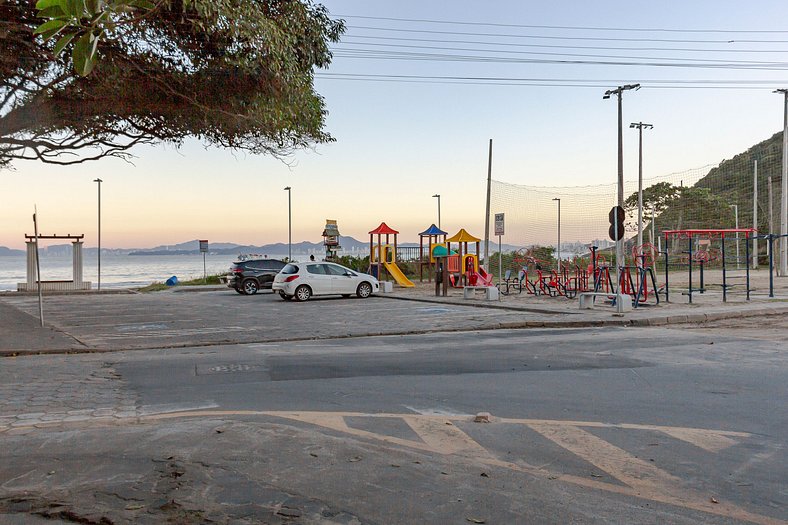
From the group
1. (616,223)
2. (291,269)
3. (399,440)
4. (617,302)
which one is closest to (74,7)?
(399,440)

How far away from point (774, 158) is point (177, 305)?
6656 cm

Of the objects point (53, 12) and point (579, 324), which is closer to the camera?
point (53, 12)

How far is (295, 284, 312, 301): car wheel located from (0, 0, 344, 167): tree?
7505mm

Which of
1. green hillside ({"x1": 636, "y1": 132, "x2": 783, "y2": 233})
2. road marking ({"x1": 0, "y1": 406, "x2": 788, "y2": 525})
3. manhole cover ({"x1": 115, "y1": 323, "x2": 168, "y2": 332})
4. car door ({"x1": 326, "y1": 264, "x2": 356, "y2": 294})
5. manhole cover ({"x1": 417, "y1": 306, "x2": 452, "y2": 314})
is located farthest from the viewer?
green hillside ({"x1": 636, "y1": 132, "x2": 783, "y2": 233})

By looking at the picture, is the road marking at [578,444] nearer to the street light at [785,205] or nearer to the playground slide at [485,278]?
the playground slide at [485,278]

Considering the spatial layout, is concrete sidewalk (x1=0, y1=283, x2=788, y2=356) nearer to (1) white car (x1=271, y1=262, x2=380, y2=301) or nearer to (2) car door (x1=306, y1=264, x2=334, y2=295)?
(1) white car (x1=271, y1=262, x2=380, y2=301)

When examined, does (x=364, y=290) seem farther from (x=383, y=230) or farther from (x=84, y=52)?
(x=84, y=52)

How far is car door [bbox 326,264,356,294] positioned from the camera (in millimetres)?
27125

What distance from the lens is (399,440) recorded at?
5.85 metres

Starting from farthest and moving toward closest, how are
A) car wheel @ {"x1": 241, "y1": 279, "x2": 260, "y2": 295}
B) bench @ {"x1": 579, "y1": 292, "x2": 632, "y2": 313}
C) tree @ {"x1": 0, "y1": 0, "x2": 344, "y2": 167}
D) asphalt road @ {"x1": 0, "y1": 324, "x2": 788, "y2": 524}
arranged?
car wheel @ {"x1": 241, "y1": 279, "x2": 260, "y2": 295} → bench @ {"x1": 579, "y1": 292, "x2": 632, "y2": 313} → tree @ {"x1": 0, "y1": 0, "x2": 344, "y2": 167} → asphalt road @ {"x1": 0, "y1": 324, "x2": 788, "y2": 524}

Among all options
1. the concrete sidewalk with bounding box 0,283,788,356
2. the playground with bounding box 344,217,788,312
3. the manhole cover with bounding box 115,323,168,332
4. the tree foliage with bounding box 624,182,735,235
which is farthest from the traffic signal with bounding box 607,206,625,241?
the tree foliage with bounding box 624,182,735,235

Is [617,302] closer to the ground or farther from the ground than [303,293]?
farther from the ground

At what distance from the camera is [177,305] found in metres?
24.4

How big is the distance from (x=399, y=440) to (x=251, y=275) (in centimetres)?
2654
